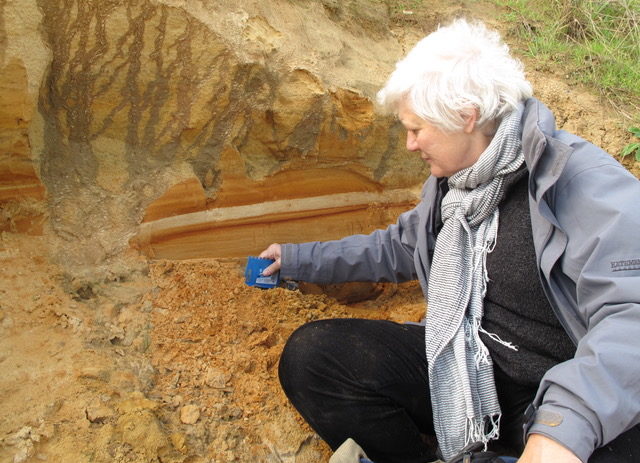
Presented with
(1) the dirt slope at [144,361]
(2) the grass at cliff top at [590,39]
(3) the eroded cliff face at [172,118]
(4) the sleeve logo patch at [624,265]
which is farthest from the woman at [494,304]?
(2) the grass at cliff top at [590,39]

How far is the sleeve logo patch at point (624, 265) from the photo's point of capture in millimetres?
1565

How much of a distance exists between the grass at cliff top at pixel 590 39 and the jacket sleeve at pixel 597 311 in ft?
7.79

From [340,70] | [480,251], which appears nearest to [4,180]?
[340,70]

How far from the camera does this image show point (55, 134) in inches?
101

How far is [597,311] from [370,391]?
83cm

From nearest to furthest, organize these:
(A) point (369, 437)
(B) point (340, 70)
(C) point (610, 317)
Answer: (C) point (610, 317) → (A) point (369, 437) → (B) point (340, 70)

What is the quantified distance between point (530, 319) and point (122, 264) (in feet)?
5.53

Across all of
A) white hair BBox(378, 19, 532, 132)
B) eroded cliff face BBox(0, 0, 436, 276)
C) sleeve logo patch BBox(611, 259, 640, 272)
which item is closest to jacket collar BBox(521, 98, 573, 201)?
white hair BBox(378, 19, 532, 132)

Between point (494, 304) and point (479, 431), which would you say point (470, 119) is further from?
point (479, 431)

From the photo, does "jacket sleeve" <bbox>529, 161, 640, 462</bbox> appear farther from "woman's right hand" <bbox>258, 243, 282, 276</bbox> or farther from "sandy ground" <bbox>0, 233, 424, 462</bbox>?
"woman's right hand" <bbox>258, 243, 282, 276</bbox>

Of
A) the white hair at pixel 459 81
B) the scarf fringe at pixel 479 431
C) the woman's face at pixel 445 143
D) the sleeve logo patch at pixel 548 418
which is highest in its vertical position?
the white hair at pixel 459 81

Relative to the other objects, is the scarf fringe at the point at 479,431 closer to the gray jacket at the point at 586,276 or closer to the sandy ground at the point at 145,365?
the gray jacket at the point at 586,276

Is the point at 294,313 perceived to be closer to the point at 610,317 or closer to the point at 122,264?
the point at 122,264

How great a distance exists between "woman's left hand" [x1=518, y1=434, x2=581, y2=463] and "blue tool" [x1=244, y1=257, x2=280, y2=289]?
4.66ft
